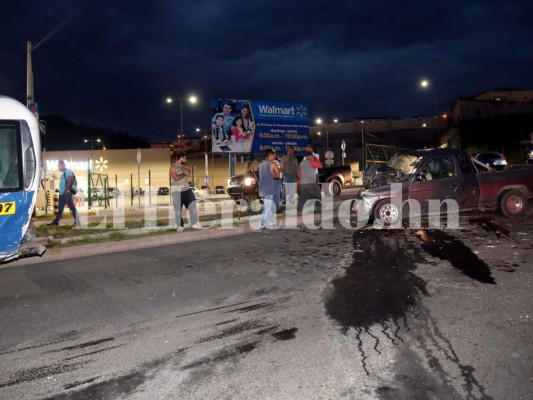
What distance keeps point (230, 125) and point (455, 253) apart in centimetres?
1676

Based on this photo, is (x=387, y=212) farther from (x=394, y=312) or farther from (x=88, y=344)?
(x=88, y=344)

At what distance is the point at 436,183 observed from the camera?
435 inches

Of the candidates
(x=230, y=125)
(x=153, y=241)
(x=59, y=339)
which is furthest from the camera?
(x=230, y=125)

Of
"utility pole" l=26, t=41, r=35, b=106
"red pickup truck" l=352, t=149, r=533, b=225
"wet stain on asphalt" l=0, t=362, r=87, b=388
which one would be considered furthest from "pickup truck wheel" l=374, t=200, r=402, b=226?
"utility pole" l=26, t=41, r=35, b=106

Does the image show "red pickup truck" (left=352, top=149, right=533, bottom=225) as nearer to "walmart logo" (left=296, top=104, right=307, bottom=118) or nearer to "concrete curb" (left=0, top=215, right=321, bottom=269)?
"concrete curb" (left=0, top=215, right=321, bottom=269)

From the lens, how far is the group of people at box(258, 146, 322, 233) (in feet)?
36.0

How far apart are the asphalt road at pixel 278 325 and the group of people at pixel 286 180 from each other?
2763 millimetres

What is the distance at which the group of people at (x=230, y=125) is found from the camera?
23.1 metres

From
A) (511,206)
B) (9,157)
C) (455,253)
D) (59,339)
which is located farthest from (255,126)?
(59,339)

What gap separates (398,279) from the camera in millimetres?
6328

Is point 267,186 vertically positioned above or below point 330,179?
below

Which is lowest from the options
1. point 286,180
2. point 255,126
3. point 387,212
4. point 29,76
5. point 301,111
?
point 387,212

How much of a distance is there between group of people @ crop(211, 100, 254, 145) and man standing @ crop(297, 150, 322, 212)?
9.99m

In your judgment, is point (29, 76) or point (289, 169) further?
point (29, 76)
